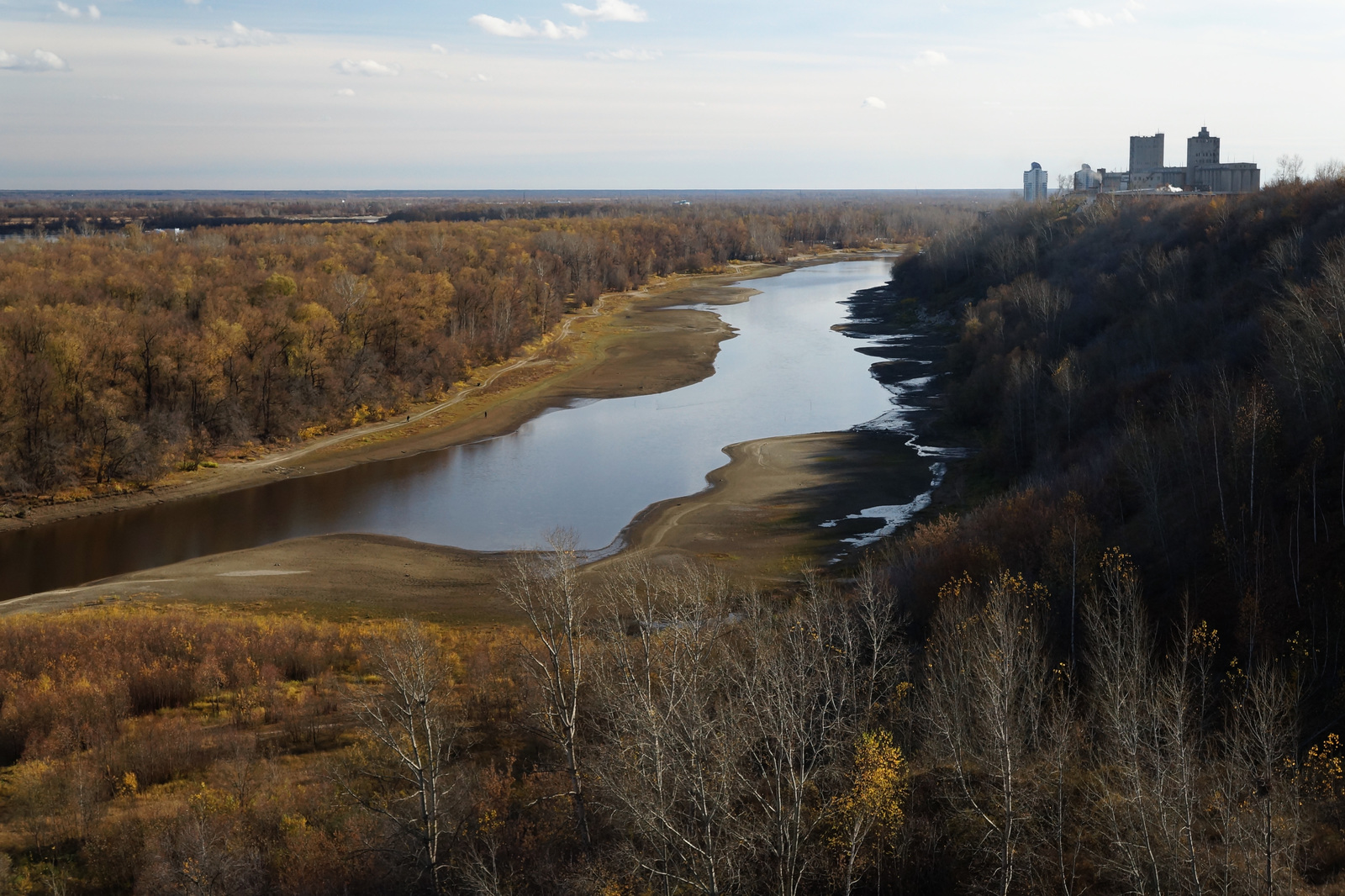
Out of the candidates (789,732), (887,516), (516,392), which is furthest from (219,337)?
(789,732)

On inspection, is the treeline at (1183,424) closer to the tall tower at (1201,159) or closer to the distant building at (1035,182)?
the tall tower at (1201,159)

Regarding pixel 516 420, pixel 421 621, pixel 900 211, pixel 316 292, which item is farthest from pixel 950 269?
pixel 900 211

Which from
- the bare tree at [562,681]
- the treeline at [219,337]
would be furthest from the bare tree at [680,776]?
the treeline at [219,337]

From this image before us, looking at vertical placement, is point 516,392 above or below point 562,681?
above

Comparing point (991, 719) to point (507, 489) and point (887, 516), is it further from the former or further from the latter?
point (507, 489)

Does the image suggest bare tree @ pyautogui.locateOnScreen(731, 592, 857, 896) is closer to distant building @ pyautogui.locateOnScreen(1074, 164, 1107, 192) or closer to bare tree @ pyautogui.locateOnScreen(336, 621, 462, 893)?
bare tree @ pyautogui.locateOnScreen(336, 621, 462, 893)

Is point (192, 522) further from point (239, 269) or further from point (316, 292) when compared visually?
point (239, 269)
